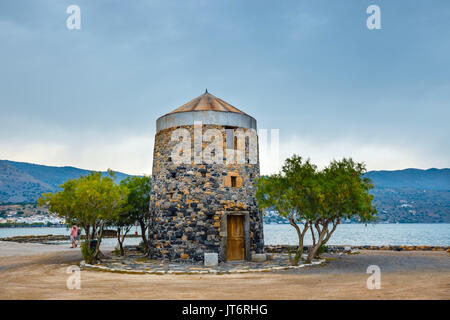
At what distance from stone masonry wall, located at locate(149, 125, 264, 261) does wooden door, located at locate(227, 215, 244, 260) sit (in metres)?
0.49

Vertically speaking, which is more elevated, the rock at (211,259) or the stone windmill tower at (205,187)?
the stone windmill tower at (205,187)

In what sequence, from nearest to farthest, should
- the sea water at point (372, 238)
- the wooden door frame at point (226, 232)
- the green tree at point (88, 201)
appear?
1. the green tree at point (88, 201)
2. the wooden door frame at point (226, 232)
3. the sea water at point (372, 238)

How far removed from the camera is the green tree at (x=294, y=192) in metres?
16.2

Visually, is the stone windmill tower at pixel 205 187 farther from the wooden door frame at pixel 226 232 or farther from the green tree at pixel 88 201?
the green tree at pixel 88 201

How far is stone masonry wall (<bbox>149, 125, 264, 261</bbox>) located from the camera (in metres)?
17.3

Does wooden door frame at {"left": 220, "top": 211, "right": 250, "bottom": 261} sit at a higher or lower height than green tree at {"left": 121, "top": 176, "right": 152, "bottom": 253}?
lower

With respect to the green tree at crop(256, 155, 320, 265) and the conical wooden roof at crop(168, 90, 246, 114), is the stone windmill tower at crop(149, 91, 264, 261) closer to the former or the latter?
the conical wooden roof at crop(168, 90, 246, 114)

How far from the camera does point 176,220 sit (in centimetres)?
1758

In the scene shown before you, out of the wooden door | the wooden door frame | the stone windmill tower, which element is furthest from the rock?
the wooden door

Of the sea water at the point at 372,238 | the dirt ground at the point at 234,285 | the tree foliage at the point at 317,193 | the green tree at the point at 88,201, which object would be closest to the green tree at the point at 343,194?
the tree foliage at the point at 317,193

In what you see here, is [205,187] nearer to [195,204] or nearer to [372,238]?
[195,204]

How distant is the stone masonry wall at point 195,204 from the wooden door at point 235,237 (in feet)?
1.61
